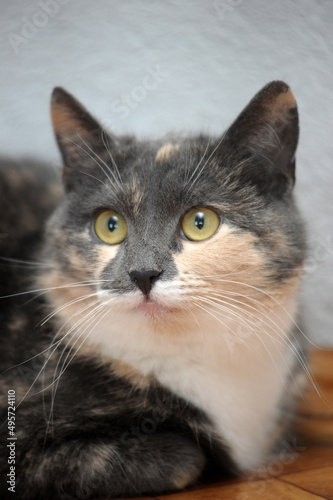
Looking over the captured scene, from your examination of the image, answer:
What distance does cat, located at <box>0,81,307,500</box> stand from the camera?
3.58ft

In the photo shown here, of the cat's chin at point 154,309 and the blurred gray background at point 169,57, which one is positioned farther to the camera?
the blurred gray background at point 169,57

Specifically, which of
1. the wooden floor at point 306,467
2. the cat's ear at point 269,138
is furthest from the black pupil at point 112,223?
the wooden floor at point 306,467

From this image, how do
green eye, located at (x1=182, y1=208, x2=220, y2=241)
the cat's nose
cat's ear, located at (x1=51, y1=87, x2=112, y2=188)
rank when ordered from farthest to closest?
cat's ear, located at (x1=51, y1=87, x2=112, y2=188) → green eye, located at (x1=182, y1=208, x2=220, y2=241) → the cat's nose

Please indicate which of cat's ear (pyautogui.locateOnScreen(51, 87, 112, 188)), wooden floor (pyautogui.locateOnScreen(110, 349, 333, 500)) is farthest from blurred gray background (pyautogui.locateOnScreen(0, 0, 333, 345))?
wooden floor (pyautogui.locateOnScreen(110, 349, 333, 500))

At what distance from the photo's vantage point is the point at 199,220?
1.17 metres

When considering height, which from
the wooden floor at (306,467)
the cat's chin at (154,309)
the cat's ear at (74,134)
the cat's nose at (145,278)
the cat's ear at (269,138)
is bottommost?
the wooden floor at (306,467)

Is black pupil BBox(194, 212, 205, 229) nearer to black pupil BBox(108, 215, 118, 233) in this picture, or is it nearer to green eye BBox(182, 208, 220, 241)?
green eye BBox(182, 208, 220, 241)

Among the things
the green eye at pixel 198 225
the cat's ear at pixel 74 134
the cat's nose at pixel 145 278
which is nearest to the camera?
the cat's nose at pixel 145 278

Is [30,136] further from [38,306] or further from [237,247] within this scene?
[237,247]

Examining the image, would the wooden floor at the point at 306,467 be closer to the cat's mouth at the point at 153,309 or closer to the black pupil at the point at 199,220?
the cat's mouth at the point at 153,309

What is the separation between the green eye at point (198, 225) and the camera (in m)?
1.17

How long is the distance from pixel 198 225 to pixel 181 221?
0.13ft

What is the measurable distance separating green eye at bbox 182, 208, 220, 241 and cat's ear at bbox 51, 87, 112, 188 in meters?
0.29

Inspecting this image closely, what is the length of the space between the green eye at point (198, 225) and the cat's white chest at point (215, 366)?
0.19 m
